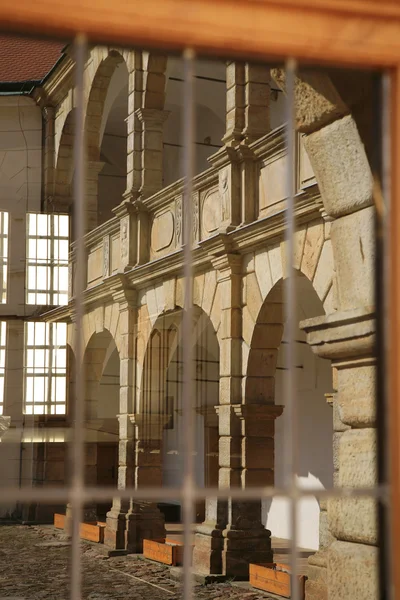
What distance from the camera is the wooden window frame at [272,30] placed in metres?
2.07

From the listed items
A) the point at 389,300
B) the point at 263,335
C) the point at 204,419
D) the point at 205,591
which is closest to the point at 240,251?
the point at 263,335

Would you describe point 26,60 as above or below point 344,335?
above

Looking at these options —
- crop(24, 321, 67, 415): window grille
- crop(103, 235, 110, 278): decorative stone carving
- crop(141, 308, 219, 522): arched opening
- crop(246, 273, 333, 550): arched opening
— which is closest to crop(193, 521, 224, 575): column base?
crop(246, 273, 333, 550): arched opening

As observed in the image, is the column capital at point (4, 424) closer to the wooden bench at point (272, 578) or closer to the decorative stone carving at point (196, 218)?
the decorative stone carving at point (196, 218)

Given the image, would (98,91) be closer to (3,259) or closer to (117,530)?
(3,259)

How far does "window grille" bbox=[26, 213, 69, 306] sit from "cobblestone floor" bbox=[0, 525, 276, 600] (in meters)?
4.87

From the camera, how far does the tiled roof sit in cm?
1977

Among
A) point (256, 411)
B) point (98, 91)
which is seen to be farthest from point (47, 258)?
point (256, 411)

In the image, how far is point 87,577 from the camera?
40.3 ft

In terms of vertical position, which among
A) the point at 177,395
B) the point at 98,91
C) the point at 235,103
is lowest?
the point at 177,395

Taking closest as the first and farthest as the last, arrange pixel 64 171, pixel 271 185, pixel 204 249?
pixel 271 185 → pixel 204 249 → pixel 64 171

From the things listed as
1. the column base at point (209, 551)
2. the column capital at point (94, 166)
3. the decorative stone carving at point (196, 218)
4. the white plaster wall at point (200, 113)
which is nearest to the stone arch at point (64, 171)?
the white plaster wall at point (200, 113)

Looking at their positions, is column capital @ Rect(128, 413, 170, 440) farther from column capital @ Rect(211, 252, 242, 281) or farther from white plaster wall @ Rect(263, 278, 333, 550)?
column capital @ Rect(211, 252, 242, 281)

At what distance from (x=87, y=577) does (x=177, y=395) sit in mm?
6735
